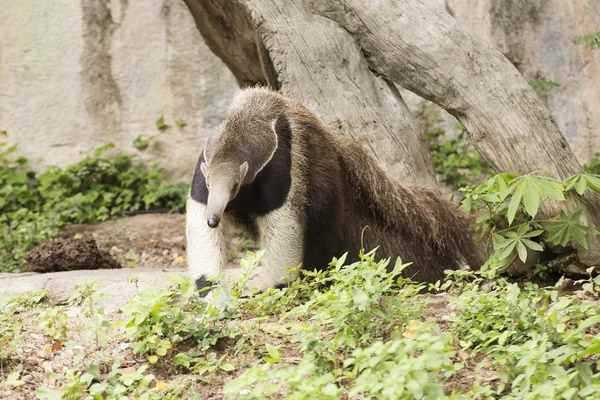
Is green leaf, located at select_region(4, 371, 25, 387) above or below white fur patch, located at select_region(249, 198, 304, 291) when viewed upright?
below

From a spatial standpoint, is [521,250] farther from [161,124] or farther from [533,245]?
[161,124]

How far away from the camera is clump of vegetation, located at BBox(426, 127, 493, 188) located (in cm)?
1088

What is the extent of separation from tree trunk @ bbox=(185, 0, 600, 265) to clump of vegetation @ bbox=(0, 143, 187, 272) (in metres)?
5.21

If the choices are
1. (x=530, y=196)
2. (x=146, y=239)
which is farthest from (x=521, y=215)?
(x=146, y=239)

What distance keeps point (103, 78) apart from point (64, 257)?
17.3 feet

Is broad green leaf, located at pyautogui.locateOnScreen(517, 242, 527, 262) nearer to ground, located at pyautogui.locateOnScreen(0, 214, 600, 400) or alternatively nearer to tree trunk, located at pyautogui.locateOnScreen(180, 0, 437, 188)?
ground, located at pyautogui.locateOnScreen(0, 214, 600, 400)

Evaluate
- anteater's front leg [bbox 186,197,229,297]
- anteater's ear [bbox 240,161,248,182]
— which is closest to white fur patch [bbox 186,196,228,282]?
anteater's front leg [bbox 186,197,229,297]

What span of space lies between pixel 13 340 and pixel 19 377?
0.36m

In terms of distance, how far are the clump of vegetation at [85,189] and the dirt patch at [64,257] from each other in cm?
289

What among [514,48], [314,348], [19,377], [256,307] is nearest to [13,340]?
[19,377]

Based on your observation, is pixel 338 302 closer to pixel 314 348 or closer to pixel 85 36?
pixel 314 348

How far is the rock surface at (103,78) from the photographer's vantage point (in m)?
12.5

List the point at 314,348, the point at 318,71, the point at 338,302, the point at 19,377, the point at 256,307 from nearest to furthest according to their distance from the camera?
the point at 314,348, the point at 338,302, the point at 19,377, the point at 256,307, the point at 318,71

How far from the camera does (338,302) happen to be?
4051 mm
